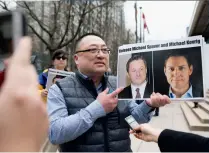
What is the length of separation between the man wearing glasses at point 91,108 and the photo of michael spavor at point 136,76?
6 centimetres

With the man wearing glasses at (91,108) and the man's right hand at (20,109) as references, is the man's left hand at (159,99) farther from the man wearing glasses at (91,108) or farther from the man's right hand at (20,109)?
the man's right hand at (20,109)

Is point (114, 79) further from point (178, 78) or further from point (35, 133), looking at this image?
point (35, 133)

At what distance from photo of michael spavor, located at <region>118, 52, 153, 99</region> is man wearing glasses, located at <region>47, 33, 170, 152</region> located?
0.06 m

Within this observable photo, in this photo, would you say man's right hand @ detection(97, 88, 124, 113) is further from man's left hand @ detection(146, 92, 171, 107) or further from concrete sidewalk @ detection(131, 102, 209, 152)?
concrete sidewalk @ detection(131, 102, 209, 152)

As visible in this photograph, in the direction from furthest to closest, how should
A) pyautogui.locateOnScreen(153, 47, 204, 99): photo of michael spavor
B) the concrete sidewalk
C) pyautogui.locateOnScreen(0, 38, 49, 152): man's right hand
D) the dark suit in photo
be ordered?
the concrete sidewalk
the dark suit in photo
pyautogui.locateOnScreen(153, 47, 204, 99): photo of michael spavor
pyautogui.locateOnScreen(0, 38, 49, 152): man's right hand

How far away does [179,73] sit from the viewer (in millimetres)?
1487

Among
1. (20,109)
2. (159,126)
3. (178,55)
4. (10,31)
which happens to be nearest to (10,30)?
(10,31)

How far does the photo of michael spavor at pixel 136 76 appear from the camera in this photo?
159cm

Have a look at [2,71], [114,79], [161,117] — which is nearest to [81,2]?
[161,117]

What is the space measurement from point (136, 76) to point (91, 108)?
321mm

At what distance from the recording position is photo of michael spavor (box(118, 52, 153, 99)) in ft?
5.23

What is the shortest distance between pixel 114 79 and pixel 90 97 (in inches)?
9.9

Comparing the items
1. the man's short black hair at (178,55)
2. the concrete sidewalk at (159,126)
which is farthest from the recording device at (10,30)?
the concrete sidewalk at (159,126)

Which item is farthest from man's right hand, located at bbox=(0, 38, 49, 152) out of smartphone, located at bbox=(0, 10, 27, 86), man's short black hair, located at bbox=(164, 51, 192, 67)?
man's short black hair, located at bbox=(164, 51, 192, 67)
